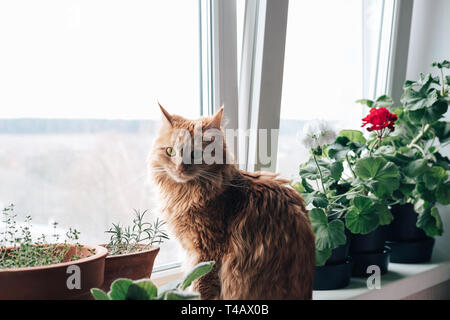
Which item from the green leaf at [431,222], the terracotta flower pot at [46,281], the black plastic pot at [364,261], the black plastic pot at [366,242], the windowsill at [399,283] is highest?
the terracotta flower pot at [46,281]

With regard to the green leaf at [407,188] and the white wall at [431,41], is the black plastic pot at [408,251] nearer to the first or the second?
the white wall at [431,41]

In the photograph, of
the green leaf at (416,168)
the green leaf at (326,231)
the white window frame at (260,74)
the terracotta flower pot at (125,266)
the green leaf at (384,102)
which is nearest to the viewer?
the terracotta flower pot at (125,266)

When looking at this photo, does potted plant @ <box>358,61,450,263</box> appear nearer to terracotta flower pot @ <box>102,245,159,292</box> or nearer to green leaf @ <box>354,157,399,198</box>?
green leaf @ <box>354,157,399,198</box>

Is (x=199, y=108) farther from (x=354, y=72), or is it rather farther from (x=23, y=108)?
(x=354, y=72)

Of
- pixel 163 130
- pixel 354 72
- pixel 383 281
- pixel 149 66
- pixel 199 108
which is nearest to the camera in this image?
pixel 163 130

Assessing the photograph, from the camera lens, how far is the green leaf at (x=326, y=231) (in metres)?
1.10

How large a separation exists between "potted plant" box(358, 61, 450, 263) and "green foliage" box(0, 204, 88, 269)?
103 cm

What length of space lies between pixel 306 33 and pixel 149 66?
25.1 inches

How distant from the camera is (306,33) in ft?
4.70

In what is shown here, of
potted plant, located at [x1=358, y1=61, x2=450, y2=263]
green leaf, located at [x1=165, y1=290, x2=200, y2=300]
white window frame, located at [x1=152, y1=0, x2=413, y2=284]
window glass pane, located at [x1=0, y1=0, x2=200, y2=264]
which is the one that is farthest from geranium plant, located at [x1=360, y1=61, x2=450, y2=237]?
green leaf, located at [x1=165, y1=290, x2=200, y2=300]

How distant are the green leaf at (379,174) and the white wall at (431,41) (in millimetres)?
773

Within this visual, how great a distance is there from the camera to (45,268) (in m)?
0.73

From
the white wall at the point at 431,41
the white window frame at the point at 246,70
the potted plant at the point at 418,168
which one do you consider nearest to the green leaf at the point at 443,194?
the potted plant at the point at 418,168
